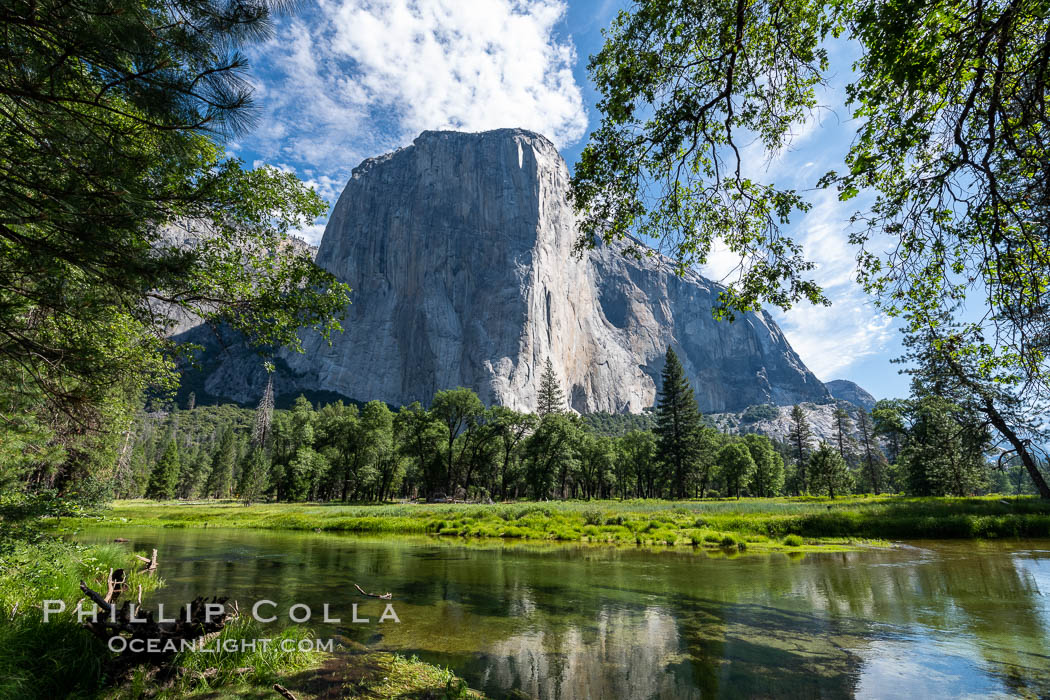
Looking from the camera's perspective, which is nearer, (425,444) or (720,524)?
(720,524)

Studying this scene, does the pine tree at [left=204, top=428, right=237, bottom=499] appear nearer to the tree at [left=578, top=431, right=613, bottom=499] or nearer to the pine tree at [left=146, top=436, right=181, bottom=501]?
the pine tree at [left=146, top=436, right=181, bottom=501]

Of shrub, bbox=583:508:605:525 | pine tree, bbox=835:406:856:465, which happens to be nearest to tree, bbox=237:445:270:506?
shrub, bbox=583:508:605:525

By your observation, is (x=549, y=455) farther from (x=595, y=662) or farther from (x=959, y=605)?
(x=595, y=662)

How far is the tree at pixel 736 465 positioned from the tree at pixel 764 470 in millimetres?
7847

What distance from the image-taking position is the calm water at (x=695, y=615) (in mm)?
6559

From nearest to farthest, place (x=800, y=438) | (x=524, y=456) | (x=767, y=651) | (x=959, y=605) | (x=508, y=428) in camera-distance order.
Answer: (x=767, y=651) → (x=959, y=605) → (x=508, y=428) → (x=524, y=456) → (x=800, y=438)

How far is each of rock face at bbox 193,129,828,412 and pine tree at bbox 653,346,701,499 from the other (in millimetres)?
89453

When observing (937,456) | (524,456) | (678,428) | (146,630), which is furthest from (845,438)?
(146,630)

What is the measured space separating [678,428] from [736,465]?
23.0 meters

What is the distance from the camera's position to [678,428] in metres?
59.1

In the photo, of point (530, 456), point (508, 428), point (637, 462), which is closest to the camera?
point (530, 456)

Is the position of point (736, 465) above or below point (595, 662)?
above

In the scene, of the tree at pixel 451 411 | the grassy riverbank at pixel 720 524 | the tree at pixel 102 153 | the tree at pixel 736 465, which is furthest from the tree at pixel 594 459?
the tree at pixel 102 153

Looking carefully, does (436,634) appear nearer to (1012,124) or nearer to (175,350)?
(175,350)
